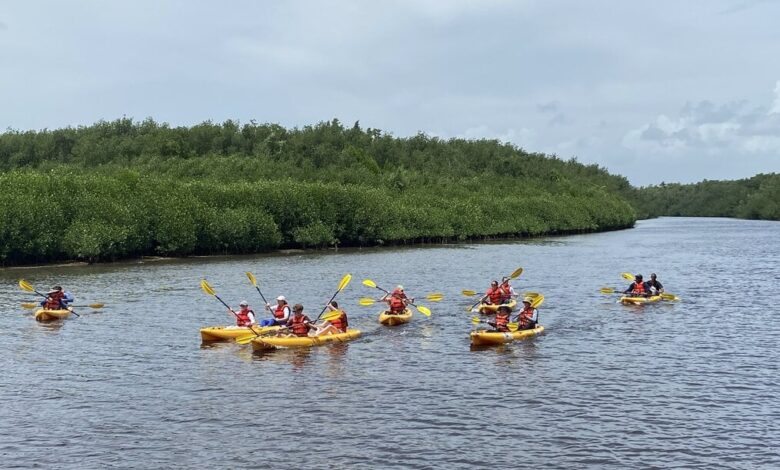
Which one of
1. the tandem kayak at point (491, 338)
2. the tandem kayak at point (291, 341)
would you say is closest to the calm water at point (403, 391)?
the tandem kayak at point (491, 338)

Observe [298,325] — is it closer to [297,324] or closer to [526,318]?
[297,324]

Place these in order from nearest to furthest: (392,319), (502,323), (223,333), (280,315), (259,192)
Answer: (223,333), (502,323), (280,315), (392,319), (259,192)

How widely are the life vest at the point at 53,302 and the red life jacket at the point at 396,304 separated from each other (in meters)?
16.1

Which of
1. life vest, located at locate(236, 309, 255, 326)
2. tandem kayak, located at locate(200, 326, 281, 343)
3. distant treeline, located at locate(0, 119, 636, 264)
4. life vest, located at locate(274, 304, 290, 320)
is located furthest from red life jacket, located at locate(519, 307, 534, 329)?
distant treeline, located at locate(0, 119, 636, 264)

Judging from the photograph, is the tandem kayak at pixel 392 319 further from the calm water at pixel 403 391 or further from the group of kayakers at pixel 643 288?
the group of kayakers at pixel 643 288

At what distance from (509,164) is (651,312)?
5406 inches

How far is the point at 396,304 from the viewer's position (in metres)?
37.2

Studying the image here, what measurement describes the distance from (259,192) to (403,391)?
64211 millimetres

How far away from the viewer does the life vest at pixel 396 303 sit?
37.2m

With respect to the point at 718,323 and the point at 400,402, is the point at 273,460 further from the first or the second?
the point at 718,323

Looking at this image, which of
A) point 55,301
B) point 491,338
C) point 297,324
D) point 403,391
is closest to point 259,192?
point 55,301

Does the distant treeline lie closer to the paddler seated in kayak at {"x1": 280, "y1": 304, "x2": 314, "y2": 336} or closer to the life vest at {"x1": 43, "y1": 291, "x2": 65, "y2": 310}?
the life vest at {"x1": 43, "y1": 291, "x2": 65, "y2": 310}

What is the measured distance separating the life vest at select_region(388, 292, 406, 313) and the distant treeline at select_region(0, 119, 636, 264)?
3684 centimetres

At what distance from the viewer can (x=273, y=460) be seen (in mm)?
18359
